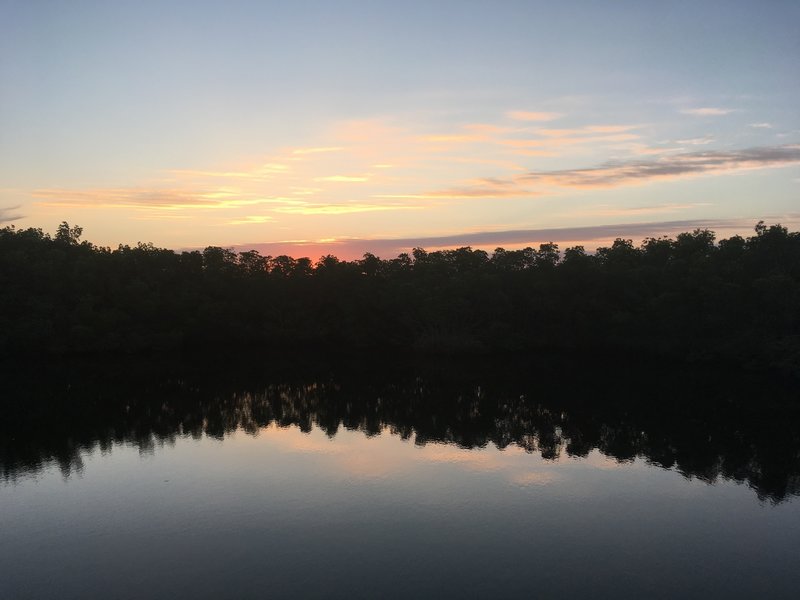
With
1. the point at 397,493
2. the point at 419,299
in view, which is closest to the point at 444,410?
the point at 397,493

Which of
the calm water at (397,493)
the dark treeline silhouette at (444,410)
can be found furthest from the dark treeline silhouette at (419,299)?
the calm water at (397,493)

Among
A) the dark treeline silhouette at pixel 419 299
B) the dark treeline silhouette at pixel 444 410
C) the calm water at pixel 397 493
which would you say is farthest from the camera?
the dark treeline silhouette at pixel 419 299

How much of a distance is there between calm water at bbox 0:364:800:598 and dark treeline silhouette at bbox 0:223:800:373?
12.2 m

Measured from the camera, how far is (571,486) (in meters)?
19.7

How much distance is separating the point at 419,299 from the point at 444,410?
2312 centimetres

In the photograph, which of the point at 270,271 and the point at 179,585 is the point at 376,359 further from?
the point at 179,585

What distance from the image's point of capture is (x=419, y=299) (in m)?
53.9

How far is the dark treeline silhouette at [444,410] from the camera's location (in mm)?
23750

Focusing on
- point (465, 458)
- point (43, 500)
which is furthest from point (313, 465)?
point (43, 500)

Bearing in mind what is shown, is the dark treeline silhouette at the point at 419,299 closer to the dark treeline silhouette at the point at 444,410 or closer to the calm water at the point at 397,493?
the dark treeline silhouette at the point at 444,410

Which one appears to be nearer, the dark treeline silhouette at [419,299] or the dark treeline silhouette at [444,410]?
the dark treeline silhouette at [444,410]

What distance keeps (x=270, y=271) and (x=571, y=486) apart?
4629cm

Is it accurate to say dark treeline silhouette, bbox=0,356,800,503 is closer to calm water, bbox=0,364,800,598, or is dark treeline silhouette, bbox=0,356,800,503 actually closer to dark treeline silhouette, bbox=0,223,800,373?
calm water, bbox=0,364,800,598

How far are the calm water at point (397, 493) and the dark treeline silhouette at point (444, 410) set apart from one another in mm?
181
